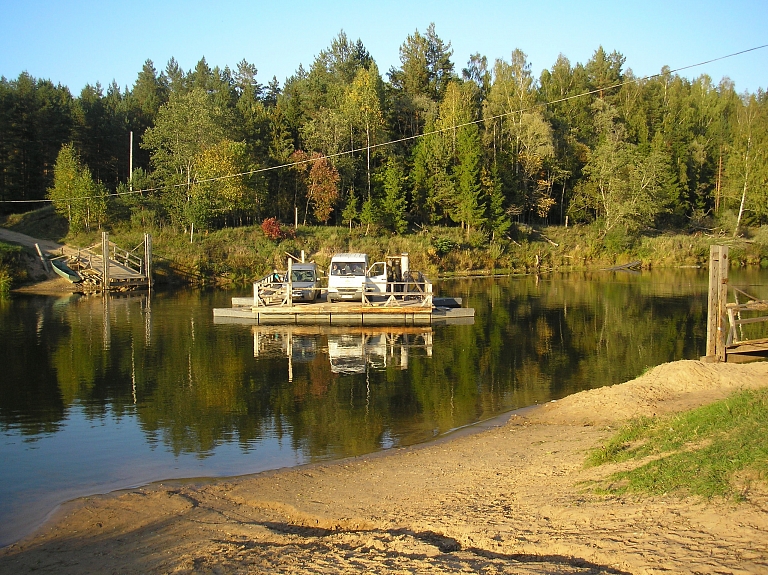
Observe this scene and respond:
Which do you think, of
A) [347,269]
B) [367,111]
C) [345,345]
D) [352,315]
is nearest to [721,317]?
[345,345]

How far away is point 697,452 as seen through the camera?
874 cm

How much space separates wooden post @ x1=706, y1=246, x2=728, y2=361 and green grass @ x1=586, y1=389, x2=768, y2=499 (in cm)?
723

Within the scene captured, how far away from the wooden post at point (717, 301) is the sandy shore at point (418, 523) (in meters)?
6.05

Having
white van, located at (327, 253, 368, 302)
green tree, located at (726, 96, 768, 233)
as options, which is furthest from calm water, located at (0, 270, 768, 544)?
green tree, located at (726, 96, 768, 233)

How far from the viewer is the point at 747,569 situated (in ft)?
19.2

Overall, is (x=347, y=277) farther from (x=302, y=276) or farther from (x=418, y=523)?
(x=418, y=523)

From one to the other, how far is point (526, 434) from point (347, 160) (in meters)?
54.8

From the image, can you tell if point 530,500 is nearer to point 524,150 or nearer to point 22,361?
point 22,361

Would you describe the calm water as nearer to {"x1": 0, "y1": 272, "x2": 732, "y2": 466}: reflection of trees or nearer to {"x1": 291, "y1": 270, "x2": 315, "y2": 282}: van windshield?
{"x1": 0, "y1": 272, "x2": 732, "y2": 466}: reflection of trees

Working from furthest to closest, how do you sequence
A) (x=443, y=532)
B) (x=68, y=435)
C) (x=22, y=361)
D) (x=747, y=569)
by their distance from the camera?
(x=22, y=361) → (x=68, y=435) → (x=443, y=532) → (x=747, y=569)

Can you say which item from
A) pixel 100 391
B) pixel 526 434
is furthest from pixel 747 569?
pixel 100 391

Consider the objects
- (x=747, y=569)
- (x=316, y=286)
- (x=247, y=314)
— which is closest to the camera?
(x=747, y=569)

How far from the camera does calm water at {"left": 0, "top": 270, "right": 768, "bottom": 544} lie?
12805mm

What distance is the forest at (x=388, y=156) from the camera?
5888cm
